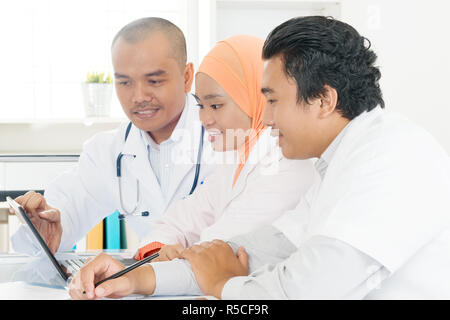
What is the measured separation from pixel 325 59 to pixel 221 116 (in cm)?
31

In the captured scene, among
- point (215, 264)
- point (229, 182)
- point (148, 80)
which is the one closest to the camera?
point (215, 264)

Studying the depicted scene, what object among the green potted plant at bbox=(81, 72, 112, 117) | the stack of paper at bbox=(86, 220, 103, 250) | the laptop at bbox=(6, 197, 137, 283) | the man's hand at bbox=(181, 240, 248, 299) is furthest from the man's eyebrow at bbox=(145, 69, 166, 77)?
the green potted plant at bbox=(81, 72, 112, 117)

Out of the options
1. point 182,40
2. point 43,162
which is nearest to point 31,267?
point 182,40

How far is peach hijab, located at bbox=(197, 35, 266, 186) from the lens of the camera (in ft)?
3.02

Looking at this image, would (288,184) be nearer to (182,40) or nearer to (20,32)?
(182,40)

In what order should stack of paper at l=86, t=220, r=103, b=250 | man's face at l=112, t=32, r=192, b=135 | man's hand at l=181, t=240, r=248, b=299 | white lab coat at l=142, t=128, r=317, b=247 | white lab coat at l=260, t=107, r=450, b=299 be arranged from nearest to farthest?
1. white lab coat at l=260, t=107, r=450, b=299
2. man's hand at l=181, t=240, r=248, b=299
3. white lab coat at l=142, t=128, r=317, b=247
4. man's face at l=112, t=32, r=192, b=135
5. stack of paper at l=86, t=220, r=103, b=250

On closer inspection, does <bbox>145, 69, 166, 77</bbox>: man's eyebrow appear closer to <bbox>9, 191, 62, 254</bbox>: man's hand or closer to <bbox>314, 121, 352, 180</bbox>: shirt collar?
<bbox>9, 191, 62, 254</bbox>: man's hand

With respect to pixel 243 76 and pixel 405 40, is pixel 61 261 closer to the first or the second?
pixel 243 76

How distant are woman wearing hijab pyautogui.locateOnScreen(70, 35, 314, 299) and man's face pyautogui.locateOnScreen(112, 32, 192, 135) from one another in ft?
0.72

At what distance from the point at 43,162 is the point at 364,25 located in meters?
1.27

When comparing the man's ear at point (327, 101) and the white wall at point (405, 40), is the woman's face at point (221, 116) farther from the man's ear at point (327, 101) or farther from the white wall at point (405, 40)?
the white wall at point (405, 40)

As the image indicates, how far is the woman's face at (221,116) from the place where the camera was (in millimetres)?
927

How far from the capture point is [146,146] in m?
1.21

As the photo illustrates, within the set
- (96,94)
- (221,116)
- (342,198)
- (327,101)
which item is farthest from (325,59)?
(96,94)
